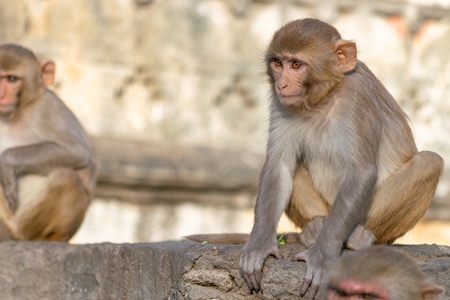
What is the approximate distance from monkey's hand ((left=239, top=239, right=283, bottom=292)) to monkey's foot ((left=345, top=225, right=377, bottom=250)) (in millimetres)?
372

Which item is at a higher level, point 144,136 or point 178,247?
point 144,136

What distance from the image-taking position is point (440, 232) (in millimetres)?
11273

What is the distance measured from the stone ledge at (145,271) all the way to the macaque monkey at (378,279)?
0.52 m

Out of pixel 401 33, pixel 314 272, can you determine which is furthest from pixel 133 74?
pixel 314 272

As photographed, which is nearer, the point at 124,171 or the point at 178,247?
the point at 178,247

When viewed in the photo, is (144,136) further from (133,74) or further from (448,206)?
(448,206)

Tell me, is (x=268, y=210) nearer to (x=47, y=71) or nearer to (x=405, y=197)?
(x=405, y=197)

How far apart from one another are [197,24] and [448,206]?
113 inches

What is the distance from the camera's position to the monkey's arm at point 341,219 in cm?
554

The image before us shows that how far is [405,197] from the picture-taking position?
20.1ft

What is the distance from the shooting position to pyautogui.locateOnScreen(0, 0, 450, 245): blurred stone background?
10.5 meters

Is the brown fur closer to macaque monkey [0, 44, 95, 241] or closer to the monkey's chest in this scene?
the monkey's chest

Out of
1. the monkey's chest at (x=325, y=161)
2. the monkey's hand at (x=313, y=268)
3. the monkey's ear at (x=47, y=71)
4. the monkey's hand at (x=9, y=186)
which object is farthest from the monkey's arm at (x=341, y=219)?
the monkey's ear at (x=47, y=71)

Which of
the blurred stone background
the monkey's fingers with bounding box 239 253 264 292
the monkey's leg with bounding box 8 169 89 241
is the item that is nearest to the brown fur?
the monkey's fingers with bounding box 239 253 264 292
